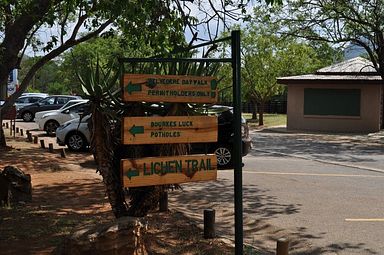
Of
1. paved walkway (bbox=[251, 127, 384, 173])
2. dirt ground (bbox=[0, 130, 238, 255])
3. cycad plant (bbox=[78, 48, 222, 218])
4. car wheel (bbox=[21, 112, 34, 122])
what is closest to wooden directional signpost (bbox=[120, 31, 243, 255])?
cycad plant (bbox=[78, 48, 222, 218])

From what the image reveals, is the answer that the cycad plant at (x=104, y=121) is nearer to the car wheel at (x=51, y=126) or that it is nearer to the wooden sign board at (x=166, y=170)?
the wooden sign board at (x=166, y=170)

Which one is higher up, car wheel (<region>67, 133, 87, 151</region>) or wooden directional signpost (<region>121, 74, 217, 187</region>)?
wooden directional signpost (<region>121, 74, 217, 187</region>)

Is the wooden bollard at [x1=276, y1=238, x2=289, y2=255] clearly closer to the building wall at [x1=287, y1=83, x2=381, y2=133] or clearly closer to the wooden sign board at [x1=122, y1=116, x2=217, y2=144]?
the wooden sign board at [x1=122, y1=116, x2=217, y2=144]

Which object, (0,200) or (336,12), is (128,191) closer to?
(0,200)

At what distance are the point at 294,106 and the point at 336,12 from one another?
817 cm

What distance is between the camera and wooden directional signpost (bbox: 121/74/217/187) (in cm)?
532

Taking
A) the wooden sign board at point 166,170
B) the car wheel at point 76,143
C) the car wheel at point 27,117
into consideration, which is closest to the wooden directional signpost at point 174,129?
the wooden sign board at point 166,170

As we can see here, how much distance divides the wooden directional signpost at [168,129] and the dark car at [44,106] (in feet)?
89.2

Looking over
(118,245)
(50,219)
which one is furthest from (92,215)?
(118,245)

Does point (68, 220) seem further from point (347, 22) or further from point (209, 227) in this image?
point (347, 22)

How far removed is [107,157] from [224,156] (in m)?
8.21

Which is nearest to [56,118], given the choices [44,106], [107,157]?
[44,106]

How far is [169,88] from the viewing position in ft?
17.9

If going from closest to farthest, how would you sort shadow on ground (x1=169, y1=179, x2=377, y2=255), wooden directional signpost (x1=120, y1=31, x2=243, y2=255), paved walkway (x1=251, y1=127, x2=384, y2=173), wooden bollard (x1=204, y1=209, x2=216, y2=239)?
wooden directional signpost (x1=120, y1=31, x2=243, y2=255)
wooden bollard (x1=204, y1=209, x2=216, y2=239)
shadow on ground (x1=169, y1=179, x2=377, y2=255)
paved walkway (x1=251, y1=127, x2=384, y2=173)
